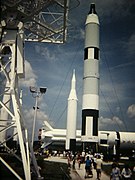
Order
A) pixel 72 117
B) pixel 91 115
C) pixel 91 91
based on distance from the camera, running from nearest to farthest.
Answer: pixel 91 115 < pixel 91 91 < pixel 72 117

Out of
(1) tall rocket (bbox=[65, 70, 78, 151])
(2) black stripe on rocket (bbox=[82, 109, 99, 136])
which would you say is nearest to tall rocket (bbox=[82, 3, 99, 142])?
(2) black stripe on rocket (bbox=[82, 109, 99, 136])

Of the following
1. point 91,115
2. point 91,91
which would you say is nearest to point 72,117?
point 91,115

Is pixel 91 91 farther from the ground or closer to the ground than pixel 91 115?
farther from the ground

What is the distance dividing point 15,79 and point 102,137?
3258 centimetres

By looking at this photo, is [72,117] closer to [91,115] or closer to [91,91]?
[91,115]

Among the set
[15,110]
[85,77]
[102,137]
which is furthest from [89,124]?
[15,110]

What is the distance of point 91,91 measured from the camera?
31.6m

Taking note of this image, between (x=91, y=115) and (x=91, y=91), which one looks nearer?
(x=91, y=115)

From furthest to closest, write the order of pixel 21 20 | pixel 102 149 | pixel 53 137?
1. pixel 53 137
2. pixel 102 149
3. pixel 21 20

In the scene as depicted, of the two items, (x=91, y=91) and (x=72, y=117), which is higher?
(x=91, y=91)

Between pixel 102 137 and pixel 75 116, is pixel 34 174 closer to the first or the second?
pixel 75 116

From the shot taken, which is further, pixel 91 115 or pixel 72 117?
pixel 72 117

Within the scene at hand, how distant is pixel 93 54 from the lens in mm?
32406

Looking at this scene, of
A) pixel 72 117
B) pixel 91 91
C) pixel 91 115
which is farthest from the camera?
pixel 72 117
